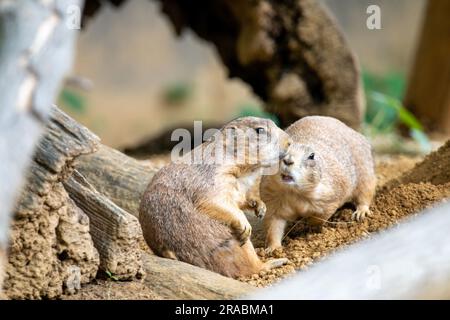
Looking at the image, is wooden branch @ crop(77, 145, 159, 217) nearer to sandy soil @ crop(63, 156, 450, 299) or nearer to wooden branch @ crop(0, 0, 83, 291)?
sandy soil @ crop(63, 156, 450, 299)

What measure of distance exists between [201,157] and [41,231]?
1154mm

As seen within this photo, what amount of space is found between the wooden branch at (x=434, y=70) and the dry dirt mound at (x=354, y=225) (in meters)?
4.40

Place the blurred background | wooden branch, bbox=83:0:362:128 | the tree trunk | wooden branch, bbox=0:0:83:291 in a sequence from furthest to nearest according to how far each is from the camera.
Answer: the blurred background → wooden branch, bbox=83:0:362:128 → the tree trunk → wooden branch, bbox=0:0:83:291

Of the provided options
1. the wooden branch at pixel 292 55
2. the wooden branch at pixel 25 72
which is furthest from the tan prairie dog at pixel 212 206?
the wooden branch at pixel 292 55

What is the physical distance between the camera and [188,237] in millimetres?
4051

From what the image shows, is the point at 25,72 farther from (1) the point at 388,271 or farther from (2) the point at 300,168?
(2) the point at 300,168

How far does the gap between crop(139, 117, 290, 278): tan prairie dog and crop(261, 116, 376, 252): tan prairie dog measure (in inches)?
8.0

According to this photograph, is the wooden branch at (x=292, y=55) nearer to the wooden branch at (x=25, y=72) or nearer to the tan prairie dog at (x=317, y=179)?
the tan prairie dog at (x=317, y=179)

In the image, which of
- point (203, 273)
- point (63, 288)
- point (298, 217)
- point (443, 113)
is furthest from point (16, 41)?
point (443, 113)

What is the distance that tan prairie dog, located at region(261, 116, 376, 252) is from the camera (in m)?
4.46

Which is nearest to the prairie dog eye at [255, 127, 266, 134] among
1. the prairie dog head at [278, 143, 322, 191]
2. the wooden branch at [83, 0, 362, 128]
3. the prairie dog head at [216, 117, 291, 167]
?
the prairie dog head at [216, 117, 291, 167]

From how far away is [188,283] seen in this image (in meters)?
3.67

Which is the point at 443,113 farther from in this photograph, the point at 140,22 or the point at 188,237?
the point at 140,22

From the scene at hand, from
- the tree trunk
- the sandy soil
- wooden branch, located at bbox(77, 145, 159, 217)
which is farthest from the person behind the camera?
wooden branch, located at bbox(77, 145, 159, 217)
